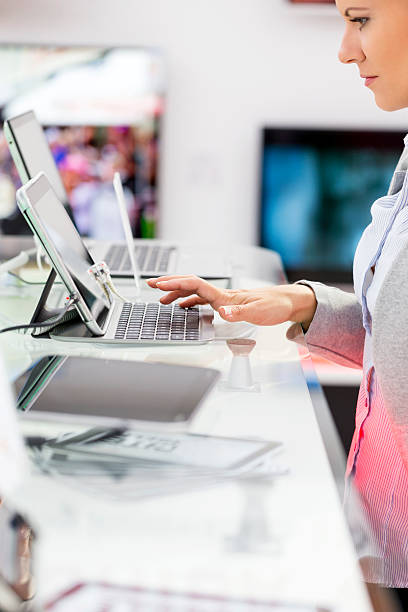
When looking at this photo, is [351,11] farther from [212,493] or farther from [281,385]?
[212,493]

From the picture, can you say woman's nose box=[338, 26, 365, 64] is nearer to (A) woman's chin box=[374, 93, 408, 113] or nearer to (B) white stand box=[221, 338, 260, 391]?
(A) woman's chin box=[374, 93, 408, 113]

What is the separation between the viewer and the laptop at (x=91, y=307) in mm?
1014

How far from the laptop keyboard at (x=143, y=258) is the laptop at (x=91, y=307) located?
27 centimetres

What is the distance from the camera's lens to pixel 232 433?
786 mm

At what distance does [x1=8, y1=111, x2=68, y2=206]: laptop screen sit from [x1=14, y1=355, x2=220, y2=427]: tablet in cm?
48

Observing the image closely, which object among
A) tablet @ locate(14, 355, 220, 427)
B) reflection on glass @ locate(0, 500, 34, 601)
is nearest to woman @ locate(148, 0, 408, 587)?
tablet @ locate(14, 355, 220, 427)

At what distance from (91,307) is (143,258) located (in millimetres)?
512

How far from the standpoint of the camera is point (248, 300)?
1153mm

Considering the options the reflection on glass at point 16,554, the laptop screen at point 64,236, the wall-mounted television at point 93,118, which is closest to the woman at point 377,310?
the laptop screen at point 64,236

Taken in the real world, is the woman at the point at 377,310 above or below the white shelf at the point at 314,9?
below

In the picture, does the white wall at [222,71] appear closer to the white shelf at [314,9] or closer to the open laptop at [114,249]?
the white shelf at [314,9]

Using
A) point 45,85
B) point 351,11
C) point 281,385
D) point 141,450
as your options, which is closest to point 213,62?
point 45,85

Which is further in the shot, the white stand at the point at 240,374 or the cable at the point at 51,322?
the cable at the point at 51,322

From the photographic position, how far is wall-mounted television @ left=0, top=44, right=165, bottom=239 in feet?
10.3
